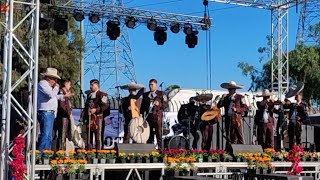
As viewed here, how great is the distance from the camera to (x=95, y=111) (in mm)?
9539

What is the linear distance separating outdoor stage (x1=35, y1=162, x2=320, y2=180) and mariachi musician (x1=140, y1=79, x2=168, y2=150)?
4.11ft

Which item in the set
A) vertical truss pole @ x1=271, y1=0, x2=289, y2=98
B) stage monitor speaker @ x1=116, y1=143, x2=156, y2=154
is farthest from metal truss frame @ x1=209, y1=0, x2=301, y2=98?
stage monitor speaker @ x1=116, y1=143, x2=156, y2=154

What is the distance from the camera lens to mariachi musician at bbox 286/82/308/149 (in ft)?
39.4

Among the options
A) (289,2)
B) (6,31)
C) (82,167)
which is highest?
(289,2)

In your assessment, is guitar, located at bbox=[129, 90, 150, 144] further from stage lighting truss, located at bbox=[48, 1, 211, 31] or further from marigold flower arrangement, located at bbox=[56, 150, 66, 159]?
stage lighting truss, located at bbox=[48, 1, 211, 31]

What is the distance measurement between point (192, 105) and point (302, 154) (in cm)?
239

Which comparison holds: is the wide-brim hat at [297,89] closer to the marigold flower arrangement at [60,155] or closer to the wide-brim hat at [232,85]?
the wide-brim hat at [232,85]

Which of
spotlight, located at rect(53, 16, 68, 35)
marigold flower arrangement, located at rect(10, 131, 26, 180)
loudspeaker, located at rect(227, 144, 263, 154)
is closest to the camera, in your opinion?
marigold flower arrangement, located at rect(10, 131, 26, 180)

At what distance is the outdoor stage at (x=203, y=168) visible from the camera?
8086 millimetres

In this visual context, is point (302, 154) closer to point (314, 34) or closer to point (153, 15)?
point (153, 15)

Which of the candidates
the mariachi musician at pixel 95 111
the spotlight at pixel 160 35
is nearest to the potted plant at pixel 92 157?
the mariachi musician at pixel 95 111

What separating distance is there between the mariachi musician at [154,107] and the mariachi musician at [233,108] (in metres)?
1.23

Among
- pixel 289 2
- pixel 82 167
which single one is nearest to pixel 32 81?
pixel 82 167

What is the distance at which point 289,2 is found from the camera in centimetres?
1833
